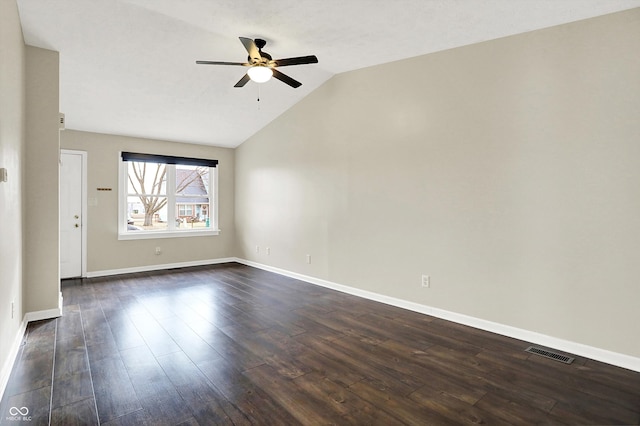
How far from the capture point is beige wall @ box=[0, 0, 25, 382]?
2.21 m

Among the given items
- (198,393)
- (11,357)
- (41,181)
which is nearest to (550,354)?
(198,393)

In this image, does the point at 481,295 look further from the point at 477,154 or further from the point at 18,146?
the point at 18,146

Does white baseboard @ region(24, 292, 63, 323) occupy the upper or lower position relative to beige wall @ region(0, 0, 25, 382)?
lower

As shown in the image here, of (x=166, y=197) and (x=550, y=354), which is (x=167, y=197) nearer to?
(x=166, y=197)

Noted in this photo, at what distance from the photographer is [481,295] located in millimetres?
3246

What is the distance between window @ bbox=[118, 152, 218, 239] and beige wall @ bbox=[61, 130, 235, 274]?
0.40ft

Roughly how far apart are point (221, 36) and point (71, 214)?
13.1 ft

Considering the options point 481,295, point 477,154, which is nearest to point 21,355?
point 481,295

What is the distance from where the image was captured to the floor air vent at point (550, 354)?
8.46 feet

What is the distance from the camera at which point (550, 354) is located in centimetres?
268

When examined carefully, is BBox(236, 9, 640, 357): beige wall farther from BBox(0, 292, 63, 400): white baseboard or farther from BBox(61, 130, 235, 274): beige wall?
BBox(0, 292, 63, 400): white baseboard

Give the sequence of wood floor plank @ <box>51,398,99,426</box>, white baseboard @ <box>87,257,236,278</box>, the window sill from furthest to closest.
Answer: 1. the window sill
2. white baseboard @ <box>87,257,236,278</box>
3. wood floor plank @ <box>51,398,99,426</box>

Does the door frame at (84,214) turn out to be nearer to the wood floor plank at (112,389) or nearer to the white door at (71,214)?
the white door at (71,214)

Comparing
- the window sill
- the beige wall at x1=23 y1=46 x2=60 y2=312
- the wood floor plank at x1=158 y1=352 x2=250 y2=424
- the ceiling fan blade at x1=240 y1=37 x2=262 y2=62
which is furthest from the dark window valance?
the wood floor plank at x1=158 y1=352 x2=250 y2=424
